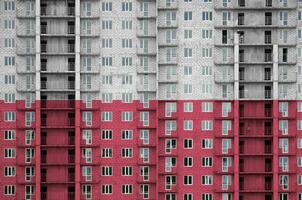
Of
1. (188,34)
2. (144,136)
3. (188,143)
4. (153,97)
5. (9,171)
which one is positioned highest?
(188,34)

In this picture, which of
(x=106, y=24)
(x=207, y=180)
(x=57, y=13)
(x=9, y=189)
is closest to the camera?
(x=9, y=189)

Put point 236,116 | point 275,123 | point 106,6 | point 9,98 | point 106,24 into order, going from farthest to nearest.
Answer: point 106,6, point 106,24, point 9,98, point 275,123, point 236,116

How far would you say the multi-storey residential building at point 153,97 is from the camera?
76062 mm

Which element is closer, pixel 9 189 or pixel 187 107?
pixel 9 189

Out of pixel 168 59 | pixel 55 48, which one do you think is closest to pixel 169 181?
pixel 168 59

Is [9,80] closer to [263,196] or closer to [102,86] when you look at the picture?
[102,86]

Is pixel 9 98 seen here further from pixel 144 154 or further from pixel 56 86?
pixel 144 154

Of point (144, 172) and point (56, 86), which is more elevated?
point (56, 86)

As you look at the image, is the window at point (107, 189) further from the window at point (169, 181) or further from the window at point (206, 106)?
the window at point (206, 106)

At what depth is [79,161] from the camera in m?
74.8

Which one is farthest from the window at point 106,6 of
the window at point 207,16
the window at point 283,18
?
the window at point 283,18

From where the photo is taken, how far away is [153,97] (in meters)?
77.1

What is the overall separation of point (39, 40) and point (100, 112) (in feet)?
45.1

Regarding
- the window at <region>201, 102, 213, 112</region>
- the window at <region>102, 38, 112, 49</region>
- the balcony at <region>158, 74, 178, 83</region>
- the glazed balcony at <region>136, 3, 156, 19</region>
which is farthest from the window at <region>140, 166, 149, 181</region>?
the glazed balcony at <region>136, 3, 156, 19</region>
